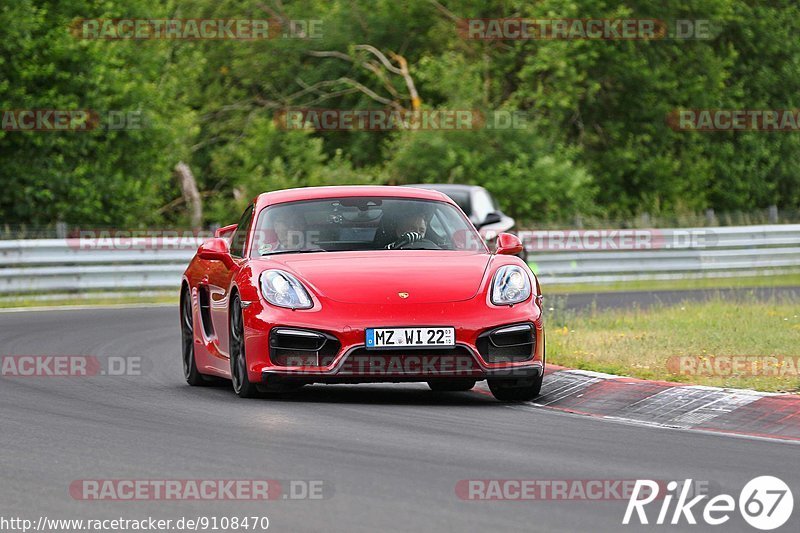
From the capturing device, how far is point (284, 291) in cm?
1034

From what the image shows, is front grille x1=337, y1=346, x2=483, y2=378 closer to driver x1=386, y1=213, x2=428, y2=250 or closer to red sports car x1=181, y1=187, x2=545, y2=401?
red sports car x1=181, y1=187, x2=545, y2=401

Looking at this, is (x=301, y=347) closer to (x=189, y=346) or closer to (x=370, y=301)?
(x=370, y=301)

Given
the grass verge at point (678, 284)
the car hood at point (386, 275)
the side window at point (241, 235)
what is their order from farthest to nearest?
the grass verge at point (678, 284), the side window at point (241, 235), the car hood at point (386, 275)

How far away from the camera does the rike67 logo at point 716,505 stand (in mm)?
6367

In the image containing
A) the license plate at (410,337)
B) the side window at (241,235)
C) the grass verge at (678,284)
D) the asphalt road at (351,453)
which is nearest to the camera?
the asphalt road at (351,453)

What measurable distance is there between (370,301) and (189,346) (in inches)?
103

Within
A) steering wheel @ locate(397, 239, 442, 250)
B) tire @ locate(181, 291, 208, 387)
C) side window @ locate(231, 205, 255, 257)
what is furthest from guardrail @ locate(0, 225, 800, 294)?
steering wheel @ locate(397, 239, 442, 250)

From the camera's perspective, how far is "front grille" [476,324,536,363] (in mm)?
10211

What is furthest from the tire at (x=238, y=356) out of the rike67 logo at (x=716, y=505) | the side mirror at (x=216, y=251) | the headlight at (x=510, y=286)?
the rike67 logo at (x=716, y=505)

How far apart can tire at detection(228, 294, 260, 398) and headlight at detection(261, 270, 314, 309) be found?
0.94ft

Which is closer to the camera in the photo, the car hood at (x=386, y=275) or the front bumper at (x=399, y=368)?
the front bumper at (x=399, y=368)

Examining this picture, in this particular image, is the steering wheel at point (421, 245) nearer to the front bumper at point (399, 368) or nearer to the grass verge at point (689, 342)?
the front bumper at point (399, 368)

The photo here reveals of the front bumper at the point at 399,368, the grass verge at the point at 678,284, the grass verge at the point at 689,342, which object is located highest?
the front bumper at the point at 399,368

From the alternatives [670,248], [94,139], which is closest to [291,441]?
[670,248]
